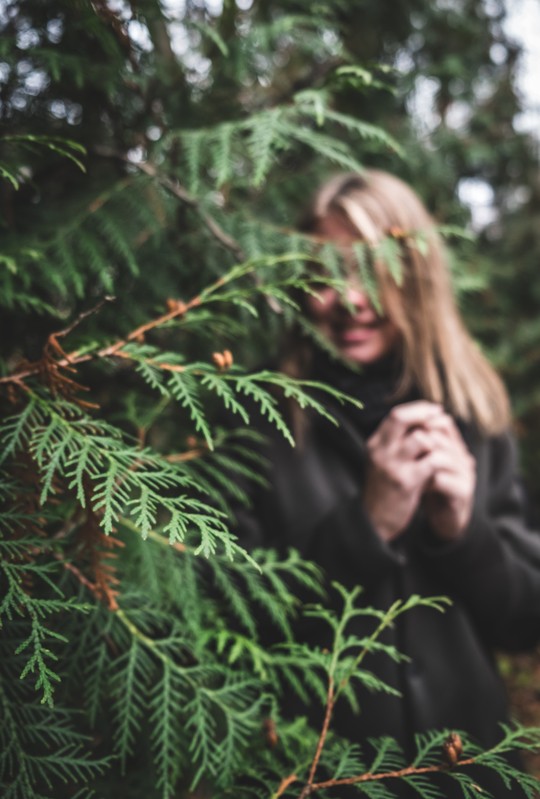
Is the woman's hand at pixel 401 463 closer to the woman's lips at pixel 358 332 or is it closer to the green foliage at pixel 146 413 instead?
the green foliage at pixel 146 413

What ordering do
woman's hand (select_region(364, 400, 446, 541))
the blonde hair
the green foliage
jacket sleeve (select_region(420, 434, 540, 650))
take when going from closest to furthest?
the green foliage, woman's hand (select_region(364, 400, 446, 541)), jacket sleeve (select_region(420, 434, 540, 650)), the blonde hair

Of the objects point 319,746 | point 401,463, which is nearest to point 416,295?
point 401,463

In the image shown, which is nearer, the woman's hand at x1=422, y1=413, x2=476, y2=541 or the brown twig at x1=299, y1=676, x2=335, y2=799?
the brown twig at x1=299, y1=676, x2=335, y2=799

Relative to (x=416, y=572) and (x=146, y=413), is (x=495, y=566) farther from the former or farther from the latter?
(x=146, y=413)

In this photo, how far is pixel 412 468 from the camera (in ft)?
5.08

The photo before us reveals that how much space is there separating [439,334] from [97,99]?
140 centimetres

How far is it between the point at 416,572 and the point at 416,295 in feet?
3.24

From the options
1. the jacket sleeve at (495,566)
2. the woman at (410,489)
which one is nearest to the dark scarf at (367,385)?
the woman at (410,489)

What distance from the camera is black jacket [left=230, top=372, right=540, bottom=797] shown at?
5.35ft

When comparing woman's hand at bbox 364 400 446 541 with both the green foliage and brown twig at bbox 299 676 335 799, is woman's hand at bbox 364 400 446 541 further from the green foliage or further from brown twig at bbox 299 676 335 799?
brown twig at bbox 299 676 335 799

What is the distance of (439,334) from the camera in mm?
2014

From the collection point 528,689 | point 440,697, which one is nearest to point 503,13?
point 440,697

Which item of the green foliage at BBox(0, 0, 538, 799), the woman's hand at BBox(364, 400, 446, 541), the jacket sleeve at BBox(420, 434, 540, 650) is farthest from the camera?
the jacket sleeve at BBox(420, 434, 540, 650)

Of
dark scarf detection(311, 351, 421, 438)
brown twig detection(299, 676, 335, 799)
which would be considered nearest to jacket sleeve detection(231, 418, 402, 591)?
dark scarf detection(311, 351, 421, 438)
